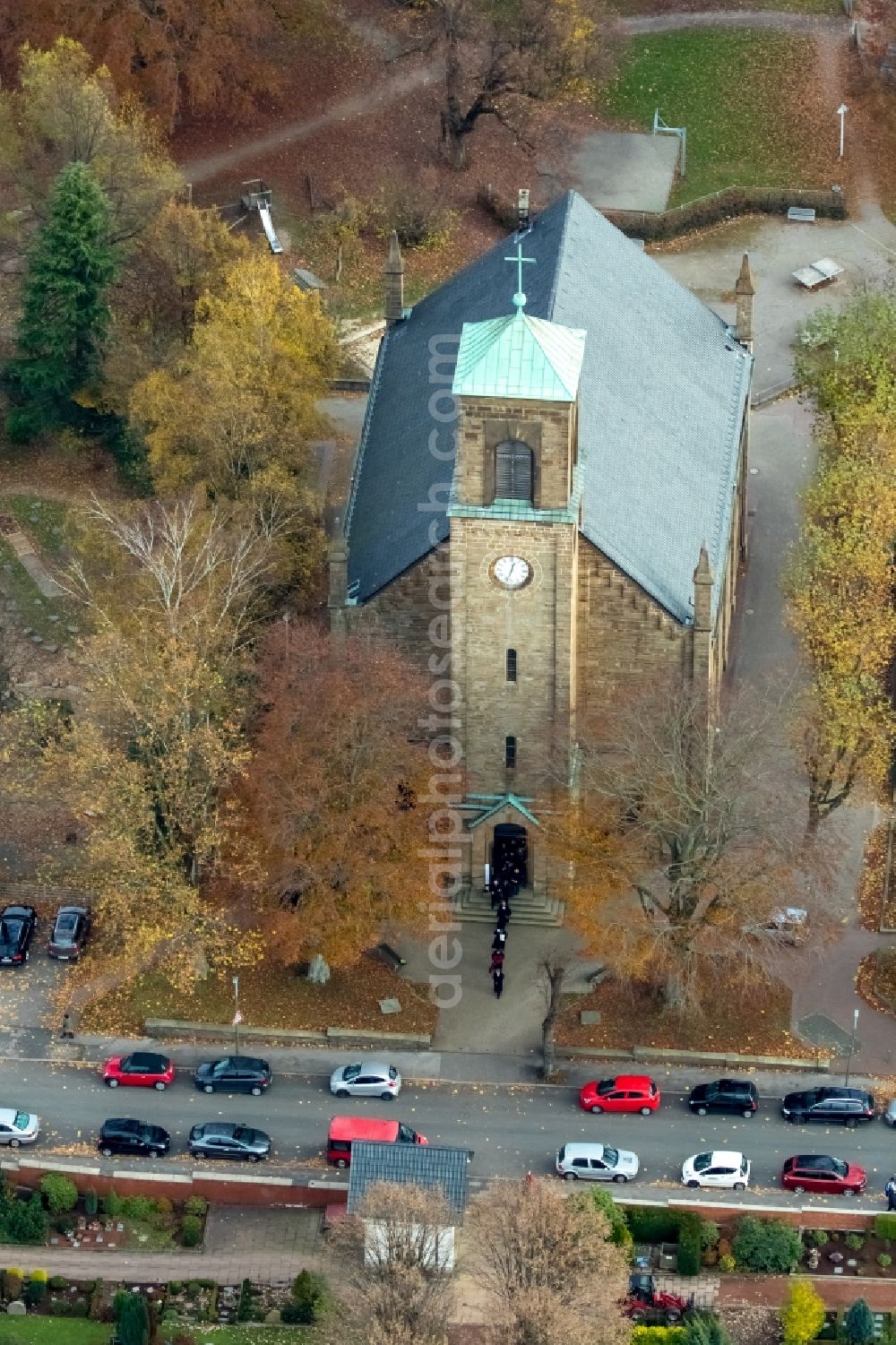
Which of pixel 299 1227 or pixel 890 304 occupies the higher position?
pixel 890 304

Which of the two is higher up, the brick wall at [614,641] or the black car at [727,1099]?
the brick wall at [614,641]

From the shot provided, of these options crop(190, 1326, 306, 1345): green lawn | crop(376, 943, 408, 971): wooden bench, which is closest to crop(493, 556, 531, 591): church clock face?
crop(376, 943, 408, 971): wooden bench

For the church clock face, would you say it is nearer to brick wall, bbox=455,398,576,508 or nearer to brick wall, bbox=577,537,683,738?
brick wall, bbox=455,398,576,508

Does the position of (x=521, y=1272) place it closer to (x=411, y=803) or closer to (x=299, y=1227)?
(x=299, y=1227)

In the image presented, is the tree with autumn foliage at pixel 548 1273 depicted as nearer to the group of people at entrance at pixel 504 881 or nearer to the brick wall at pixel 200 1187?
the brick wall at pixel 200 1187

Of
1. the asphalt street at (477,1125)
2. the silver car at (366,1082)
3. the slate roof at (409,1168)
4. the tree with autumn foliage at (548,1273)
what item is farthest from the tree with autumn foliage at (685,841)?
the tree with autumn foliage at (548,1273)

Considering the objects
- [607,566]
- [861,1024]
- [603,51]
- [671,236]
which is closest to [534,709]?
[607,566]
